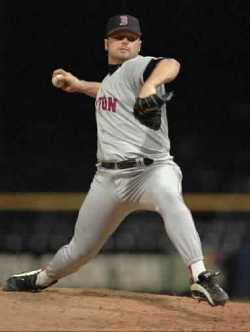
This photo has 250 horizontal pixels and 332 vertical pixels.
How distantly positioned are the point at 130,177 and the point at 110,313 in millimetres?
701

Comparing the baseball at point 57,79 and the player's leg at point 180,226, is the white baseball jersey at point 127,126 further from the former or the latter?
the baseball at point 57,79

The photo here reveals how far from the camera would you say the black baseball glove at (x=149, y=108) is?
3.80 metres

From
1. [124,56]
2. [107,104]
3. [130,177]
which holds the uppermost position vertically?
[124,56]

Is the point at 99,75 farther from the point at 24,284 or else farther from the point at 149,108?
the point at 149,108

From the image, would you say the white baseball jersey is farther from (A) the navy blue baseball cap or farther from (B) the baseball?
(B) the baseball

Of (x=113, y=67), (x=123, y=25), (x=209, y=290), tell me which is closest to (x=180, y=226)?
(x=209, y=290)

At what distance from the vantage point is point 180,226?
411 cm

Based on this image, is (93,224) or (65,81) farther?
(65,81)

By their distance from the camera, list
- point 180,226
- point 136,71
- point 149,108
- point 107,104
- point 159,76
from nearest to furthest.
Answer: point 149,108 < point 159,76 < point 180,226 < point 136,71 < point 107,104

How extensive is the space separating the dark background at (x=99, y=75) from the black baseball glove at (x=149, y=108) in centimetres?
508

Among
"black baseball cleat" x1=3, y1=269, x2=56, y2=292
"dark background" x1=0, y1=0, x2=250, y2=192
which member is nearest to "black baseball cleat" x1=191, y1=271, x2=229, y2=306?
"black baseball cleat" x1=3, y1=269, x2=56, y2=292

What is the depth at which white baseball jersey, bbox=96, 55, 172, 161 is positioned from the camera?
4.27m

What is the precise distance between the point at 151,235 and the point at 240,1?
12.0ft

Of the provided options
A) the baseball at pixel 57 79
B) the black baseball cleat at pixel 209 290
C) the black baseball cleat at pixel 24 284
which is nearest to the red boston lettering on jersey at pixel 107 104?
the baseball at pixel 57 79
